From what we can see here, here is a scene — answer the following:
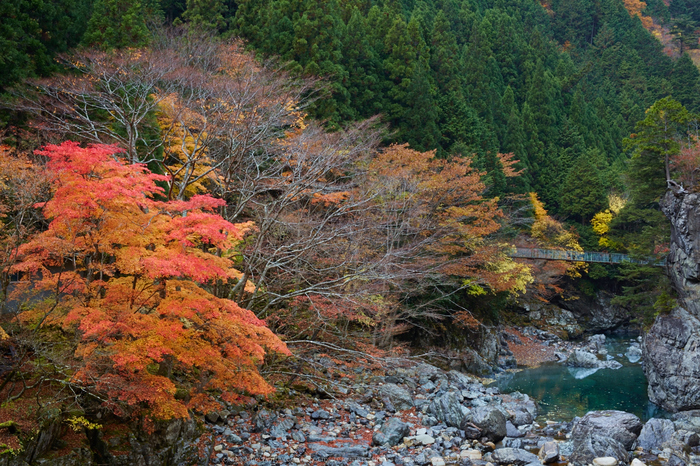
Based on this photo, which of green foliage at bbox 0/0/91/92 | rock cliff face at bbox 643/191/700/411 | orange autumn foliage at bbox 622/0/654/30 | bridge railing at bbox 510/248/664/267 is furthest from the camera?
orange autumn foliage at bbox 622/0/654/30

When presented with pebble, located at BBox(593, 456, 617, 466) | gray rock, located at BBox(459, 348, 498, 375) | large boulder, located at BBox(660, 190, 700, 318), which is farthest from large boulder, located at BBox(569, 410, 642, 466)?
gray rock, located at BBox(459, 348, 498, 375)

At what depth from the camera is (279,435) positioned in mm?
9297

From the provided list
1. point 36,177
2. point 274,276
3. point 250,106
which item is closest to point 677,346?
point 274,276

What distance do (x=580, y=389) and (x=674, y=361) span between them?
3.14 metres

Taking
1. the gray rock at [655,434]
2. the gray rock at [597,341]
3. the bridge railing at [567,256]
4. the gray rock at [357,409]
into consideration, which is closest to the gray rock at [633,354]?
the gray rock at [597,341]

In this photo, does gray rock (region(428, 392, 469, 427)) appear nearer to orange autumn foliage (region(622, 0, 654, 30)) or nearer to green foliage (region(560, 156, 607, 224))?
green foliage (region(560, 156, 607, 224))

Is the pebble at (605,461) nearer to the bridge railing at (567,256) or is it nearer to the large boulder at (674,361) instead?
the large boulder at (674,361)

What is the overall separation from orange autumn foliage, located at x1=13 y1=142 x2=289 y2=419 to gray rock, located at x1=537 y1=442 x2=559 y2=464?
5881 millimetres

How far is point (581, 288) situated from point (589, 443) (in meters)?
23.2

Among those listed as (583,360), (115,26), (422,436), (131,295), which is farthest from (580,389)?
(115,26)

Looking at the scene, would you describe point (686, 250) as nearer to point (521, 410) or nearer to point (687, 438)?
point (687, 438)

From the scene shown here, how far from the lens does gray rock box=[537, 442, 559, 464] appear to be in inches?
376

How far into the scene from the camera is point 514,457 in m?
9.27

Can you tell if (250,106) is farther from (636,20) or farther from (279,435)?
(636,20)
